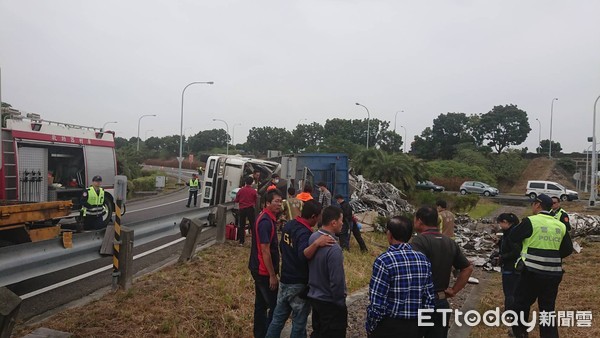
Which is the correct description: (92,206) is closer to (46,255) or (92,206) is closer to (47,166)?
(47,166)

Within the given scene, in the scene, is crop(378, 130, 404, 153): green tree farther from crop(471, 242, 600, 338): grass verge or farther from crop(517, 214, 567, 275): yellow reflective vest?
crop(517, 214, 567, 275): yellow reflective vest

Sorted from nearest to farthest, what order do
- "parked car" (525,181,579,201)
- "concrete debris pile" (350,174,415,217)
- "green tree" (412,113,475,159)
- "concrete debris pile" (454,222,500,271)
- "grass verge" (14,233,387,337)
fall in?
"grass verge" (14,233,387,337) → "concrete debris pile" (454,222,500,271) → "concrete debris pile" (350,174,415,217) → "parked car" (525,181,579,201) → "green tree" (412,113,475,159)

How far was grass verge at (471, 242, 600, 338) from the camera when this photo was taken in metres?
5.84

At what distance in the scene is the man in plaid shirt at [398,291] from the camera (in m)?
3.23

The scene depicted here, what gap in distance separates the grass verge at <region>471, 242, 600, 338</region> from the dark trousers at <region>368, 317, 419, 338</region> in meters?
2.97

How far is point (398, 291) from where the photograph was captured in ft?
10.6

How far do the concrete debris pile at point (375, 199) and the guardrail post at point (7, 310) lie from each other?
14815 millimetres

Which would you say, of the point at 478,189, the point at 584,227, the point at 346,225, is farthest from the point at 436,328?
the point at 478,189

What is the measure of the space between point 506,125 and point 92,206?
7052cm

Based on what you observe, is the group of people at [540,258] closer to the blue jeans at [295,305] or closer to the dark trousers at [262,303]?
the blue jeans at [295,305]

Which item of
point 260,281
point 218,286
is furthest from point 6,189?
point 260,281

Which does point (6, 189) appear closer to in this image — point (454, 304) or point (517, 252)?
point (454, 304)

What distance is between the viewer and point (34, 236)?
6879 mm

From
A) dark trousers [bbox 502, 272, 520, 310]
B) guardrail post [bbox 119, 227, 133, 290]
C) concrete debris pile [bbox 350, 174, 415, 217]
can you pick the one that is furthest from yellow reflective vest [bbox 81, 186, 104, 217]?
concrete debris pile [bbox 350, 174, 415, 217]
